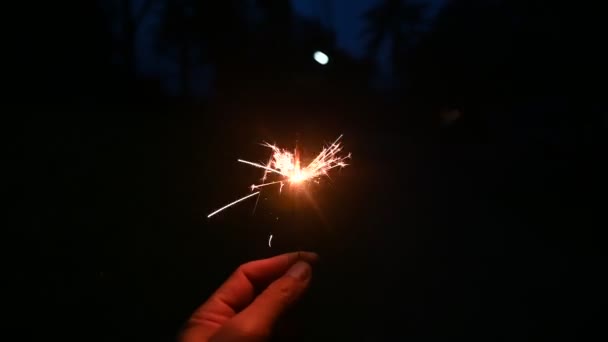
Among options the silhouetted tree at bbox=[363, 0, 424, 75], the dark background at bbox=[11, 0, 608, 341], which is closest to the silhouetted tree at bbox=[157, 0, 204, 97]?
the dark background at bbox=[11, 0, 608, 341]

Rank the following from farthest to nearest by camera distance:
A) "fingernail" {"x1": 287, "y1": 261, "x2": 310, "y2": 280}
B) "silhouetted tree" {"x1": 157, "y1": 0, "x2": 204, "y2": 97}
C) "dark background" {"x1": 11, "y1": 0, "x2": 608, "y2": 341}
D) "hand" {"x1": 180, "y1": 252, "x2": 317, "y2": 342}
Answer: "silhouetted tree" {"x1": 157, "y1": 0, "x2": 204, "y2": 97}, "dark background" {"x1": 11, "y1": 0, "x2": 608, "y2": 341}, "fingernail" {"x1": 287, "y1": 261, "x2": 310, "y2": 280}, "hand" {"x1": 180, "y1": 252, "x2": 317, "y2": 342}

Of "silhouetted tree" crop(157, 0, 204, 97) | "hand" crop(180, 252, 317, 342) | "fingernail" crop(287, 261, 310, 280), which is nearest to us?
"hand" crop(180, 252, 317, 342)

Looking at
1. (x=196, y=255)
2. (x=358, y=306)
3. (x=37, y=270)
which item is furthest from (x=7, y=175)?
(x=358, y=306)

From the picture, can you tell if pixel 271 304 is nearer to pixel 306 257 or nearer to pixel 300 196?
pixel 306 257

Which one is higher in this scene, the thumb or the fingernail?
the fingernail

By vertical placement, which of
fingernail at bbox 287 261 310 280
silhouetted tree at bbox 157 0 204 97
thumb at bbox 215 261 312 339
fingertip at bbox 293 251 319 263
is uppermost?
silhouetted tree at bbox 157 0 204 97

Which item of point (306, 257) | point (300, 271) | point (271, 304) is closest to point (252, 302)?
point (271, 304)

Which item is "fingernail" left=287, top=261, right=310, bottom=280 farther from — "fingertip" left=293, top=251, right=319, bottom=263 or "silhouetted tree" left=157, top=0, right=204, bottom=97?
"silhouetted tree" left=157, top=0, right=204, bottom=97
